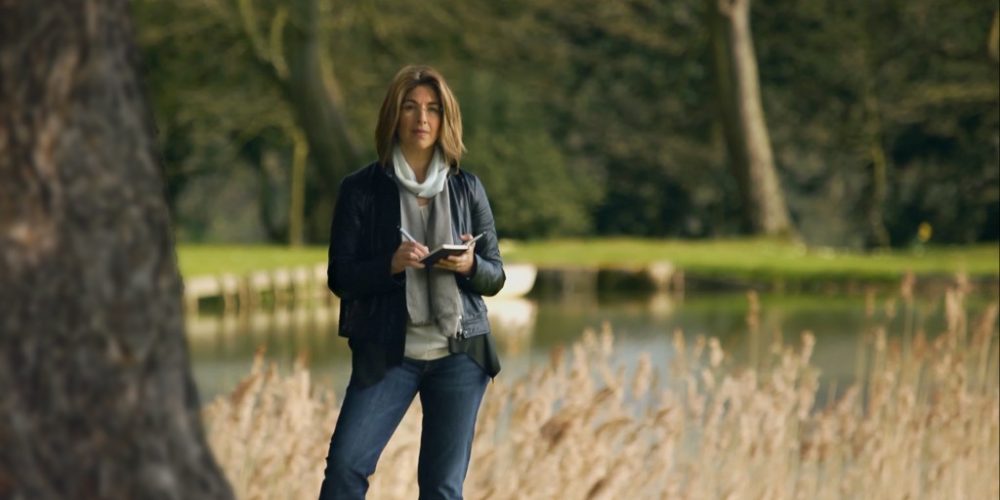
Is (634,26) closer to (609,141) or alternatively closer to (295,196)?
(609,141)

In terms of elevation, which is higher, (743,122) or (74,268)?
(74,268)

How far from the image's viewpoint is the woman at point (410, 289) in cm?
452

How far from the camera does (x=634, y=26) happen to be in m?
37.3

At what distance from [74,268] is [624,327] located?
1599 centimetres

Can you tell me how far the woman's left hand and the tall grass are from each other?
2.97 ft

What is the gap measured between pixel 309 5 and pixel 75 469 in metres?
29.1

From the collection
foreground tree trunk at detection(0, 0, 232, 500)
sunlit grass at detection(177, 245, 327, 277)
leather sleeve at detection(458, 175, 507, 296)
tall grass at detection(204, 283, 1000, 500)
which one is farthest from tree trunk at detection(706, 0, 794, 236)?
foreground tree trunk at detection(0, 0, 232, 500)

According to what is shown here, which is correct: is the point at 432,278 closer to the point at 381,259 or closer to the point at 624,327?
the point at 381,259

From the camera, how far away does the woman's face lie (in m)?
4.53

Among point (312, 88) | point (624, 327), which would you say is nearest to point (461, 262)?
point (624, 327)

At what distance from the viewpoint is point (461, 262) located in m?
4.46

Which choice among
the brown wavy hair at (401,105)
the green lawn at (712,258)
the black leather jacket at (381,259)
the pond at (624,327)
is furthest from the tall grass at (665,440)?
the green lawn at (712,258)

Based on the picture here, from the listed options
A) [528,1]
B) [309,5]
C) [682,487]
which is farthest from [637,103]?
[682,487]

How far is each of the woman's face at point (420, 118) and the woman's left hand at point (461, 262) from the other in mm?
253
